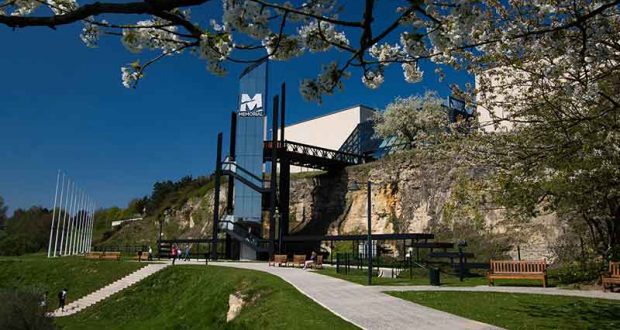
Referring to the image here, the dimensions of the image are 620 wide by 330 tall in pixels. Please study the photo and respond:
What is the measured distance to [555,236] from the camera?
2648 centimetres

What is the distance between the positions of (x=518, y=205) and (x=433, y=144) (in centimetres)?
333

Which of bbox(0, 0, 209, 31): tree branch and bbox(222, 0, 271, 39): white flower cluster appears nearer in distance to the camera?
bbox(0, 0, 209, 31): tree branch

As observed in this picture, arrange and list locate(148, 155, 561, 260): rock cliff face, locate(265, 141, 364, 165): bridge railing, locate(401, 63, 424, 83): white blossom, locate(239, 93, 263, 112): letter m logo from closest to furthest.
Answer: locate(401, 63, 424, 83): white blossom, locate(148, 155, 561, 260): rock cliff face, locate(239, 93, 263, 112): letter m logo, locate(265, 141, 364, 165): bridge railing

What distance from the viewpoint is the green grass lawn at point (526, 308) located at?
10477 mm

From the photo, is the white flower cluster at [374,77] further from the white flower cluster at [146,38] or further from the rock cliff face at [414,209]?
the rock cliff face at [414,209]

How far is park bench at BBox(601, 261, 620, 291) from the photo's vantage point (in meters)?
15.5

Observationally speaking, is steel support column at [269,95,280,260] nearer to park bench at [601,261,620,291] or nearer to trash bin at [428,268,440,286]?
trash bin at [428,268,440,286]

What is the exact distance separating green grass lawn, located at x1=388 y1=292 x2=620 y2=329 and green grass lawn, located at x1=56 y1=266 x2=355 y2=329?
3186 millimetres

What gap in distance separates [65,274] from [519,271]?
2917 cm

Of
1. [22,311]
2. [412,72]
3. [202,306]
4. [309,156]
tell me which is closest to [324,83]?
[412,72]

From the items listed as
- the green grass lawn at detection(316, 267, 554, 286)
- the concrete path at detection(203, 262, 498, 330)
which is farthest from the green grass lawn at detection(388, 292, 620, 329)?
the green grass lawn at detection(316, 267, 554, 286)

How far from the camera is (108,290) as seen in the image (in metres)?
30.2

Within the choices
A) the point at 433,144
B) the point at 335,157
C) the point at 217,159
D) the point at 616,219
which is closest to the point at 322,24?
the point at 433,144

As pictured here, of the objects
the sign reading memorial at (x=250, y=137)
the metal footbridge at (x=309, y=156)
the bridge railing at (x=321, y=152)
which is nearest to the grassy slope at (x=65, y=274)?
the sign reading memorial at (x=250, y=137)
